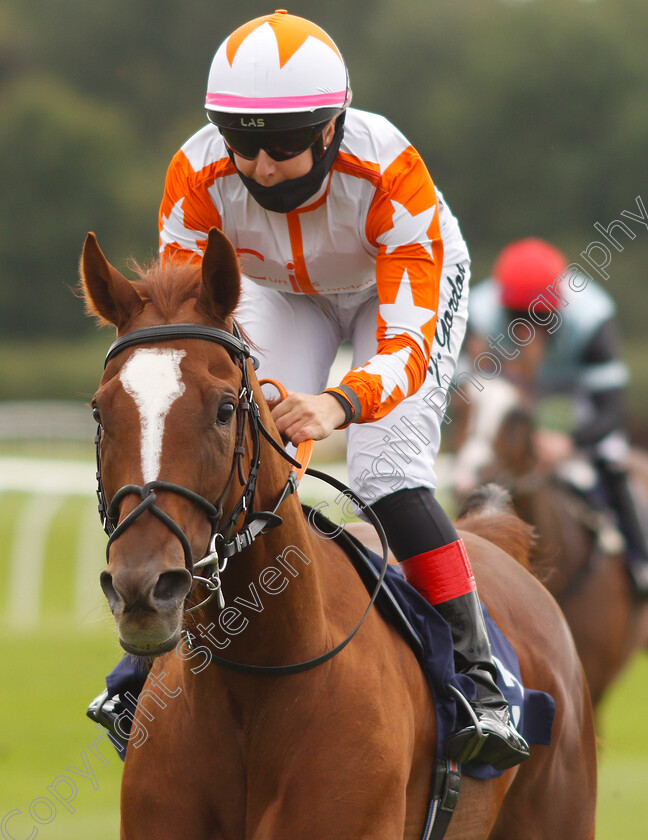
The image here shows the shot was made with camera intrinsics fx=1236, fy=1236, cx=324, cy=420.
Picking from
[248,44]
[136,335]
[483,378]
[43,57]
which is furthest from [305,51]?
[43,57]

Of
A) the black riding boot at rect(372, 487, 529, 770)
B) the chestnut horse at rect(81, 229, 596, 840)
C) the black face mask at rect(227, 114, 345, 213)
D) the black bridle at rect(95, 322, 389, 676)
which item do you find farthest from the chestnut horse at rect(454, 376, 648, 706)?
the black bridle at rect(95, 322, 389, 676)

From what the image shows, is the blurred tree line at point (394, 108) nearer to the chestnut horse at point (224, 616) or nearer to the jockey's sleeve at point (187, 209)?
the jockey's sleeve at point (187, 209)

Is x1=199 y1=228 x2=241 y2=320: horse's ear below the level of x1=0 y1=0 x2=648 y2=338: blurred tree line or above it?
above

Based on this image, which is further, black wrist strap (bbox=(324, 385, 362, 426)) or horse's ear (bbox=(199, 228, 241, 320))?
black wrist strap (bbox=(324, 385, 362, 426))

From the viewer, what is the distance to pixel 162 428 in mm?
2510

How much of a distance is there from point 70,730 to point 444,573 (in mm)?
5083

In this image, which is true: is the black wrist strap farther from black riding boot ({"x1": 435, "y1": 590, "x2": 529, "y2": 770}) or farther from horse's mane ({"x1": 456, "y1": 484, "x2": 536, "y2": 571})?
horse's mane ({"x1": 456, "y1": 484, "x2": 536, "y2": 571})

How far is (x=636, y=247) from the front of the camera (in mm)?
41156

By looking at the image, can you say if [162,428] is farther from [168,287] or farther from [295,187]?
[295,187]

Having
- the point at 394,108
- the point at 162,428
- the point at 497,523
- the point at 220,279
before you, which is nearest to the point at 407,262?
the point at 220,279

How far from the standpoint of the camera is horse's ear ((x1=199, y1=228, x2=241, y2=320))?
275 cm

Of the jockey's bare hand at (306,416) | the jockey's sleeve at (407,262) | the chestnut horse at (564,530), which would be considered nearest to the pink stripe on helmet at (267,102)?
the jockey's sleeve at (407,262)

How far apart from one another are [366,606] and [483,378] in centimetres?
389

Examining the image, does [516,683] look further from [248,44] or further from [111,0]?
[111,0]
